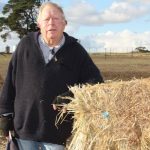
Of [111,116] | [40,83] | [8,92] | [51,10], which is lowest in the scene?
[111,116]

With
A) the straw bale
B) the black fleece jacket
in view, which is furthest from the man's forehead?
the straw bale

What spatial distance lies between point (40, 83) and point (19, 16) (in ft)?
206

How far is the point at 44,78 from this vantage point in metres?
5.86

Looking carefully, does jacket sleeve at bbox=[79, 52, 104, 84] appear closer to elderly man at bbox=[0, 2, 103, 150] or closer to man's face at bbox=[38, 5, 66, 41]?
elderly man at bbox=[0, 2, 103, 150]

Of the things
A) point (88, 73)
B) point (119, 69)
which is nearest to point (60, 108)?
point (88, 73)

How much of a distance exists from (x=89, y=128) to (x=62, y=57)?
0.84 metres

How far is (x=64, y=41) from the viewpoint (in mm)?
6043

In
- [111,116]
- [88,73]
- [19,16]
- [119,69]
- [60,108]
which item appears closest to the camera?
[111,116]

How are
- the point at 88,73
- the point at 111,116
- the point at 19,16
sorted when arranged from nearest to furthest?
the point at 111,116, the point at 88,73, the point at 19,16

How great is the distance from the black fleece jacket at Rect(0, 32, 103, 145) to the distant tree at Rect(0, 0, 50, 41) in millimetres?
58401

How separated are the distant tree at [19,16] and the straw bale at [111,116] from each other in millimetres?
58893

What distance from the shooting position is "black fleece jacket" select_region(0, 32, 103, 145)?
231 inches

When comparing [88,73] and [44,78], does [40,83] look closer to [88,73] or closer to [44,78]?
[44,78]

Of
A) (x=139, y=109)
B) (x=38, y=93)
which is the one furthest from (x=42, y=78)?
(x=139, y=109)
